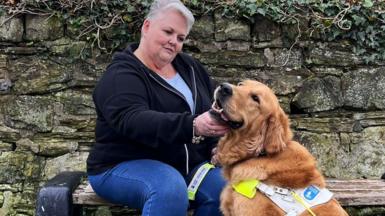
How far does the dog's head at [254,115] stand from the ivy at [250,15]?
158 cm

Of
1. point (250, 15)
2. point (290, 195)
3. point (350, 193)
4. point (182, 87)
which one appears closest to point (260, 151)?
point (290, 195)

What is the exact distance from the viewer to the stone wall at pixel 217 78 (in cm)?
435

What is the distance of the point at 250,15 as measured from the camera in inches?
173

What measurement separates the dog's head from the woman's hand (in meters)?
0.06

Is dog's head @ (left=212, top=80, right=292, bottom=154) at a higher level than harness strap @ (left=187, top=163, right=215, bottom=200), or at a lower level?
higher

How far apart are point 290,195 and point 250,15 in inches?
75.5

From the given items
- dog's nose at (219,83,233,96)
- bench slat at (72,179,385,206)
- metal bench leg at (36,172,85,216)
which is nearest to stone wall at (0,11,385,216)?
bench slat at (72,179,385,206)

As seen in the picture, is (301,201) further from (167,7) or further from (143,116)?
(167,7)

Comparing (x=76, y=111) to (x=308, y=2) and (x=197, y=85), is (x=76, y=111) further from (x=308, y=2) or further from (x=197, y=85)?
(x=308, y=2)

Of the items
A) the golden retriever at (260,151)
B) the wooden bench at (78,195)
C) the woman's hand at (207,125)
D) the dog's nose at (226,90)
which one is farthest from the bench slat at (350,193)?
the dog's nose at (226,90)

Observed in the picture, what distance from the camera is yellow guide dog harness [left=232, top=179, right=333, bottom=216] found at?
2.85 metres

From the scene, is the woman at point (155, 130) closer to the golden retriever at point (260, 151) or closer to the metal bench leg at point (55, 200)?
the golden retriever at point (260, 151)

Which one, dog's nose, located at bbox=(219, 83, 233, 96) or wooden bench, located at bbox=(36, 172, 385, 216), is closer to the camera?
dog's nose, located at bbox=(219, 83, 233, 96)

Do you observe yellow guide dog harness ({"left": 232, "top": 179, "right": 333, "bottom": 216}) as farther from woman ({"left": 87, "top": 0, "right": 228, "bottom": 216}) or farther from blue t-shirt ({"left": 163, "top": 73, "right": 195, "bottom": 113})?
blue t-shirt ({"left": 163, "top": 73, "right": 195, "bottom": 113})
